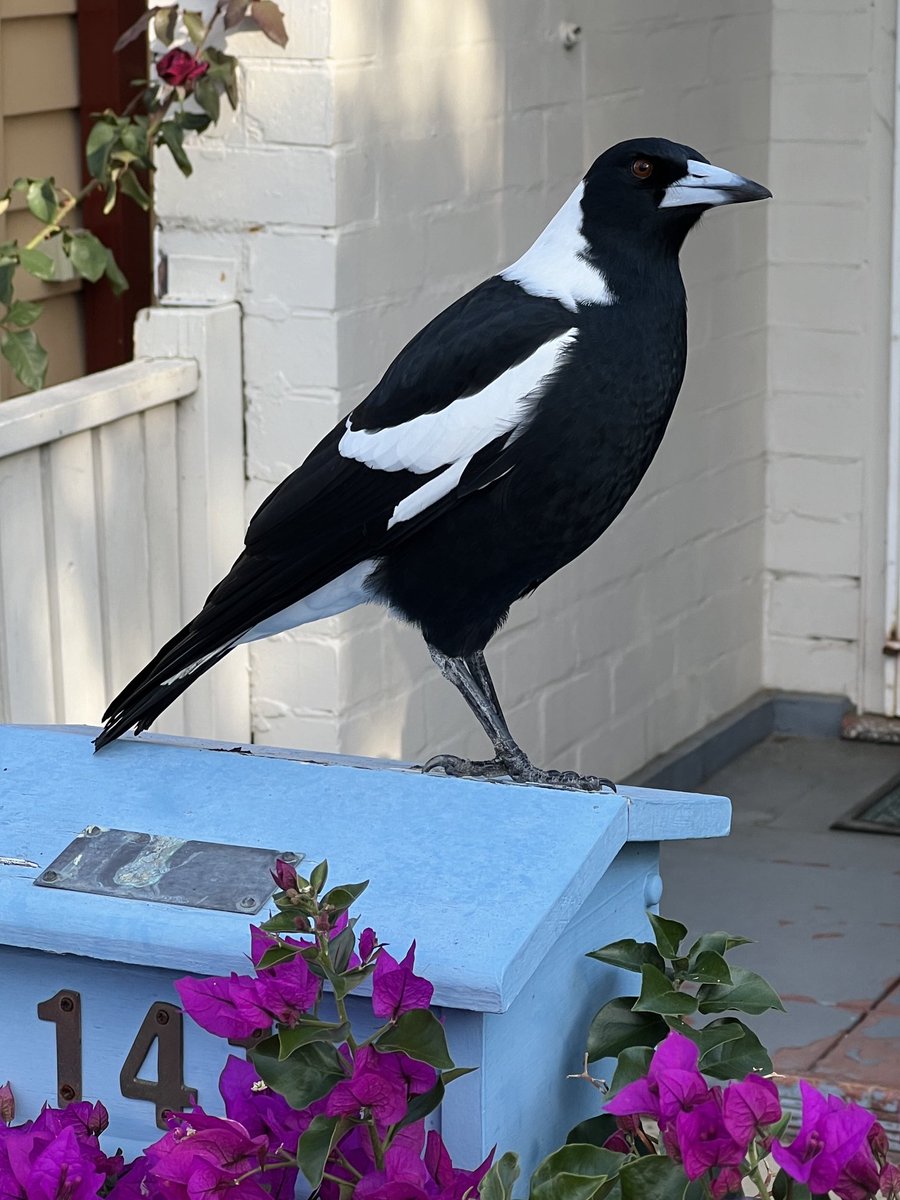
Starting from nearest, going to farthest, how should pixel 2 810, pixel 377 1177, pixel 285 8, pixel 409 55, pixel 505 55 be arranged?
pixel 377 1177
pixel 2 810
pixel 285 8
pixel 409 55
pixel 505 55

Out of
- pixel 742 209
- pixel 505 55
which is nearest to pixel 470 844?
pixel 505 55

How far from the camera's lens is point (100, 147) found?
289 cm

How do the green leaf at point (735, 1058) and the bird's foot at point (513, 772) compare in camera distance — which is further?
the bird's foot at point (513, 772)

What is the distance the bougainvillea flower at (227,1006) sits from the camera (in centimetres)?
113

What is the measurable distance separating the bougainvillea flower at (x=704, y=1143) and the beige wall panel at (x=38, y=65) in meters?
2.42

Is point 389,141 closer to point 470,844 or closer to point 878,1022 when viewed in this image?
point 878,1022

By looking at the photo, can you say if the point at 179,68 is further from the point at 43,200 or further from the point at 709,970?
the point at 709,970

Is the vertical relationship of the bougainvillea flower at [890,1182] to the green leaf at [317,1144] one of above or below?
below

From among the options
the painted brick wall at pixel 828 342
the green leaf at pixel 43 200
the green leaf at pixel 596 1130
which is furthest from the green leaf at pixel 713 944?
the painted brick wall at pixel 828 342

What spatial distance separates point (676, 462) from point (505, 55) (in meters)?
1.04

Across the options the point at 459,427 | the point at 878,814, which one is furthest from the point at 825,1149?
the point at 878,814

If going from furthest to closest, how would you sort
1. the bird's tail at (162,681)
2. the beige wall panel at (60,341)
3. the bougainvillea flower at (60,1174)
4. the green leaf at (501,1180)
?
the beige wall panel at (60,341) < the bird's tail at (162,681) < the bougainvillea flower at (60,1174) < the green leaf at (501,1180)

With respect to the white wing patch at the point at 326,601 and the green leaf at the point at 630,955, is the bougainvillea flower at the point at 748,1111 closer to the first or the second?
the green leaf at the point at 630,955

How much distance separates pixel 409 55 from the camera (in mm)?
2947
